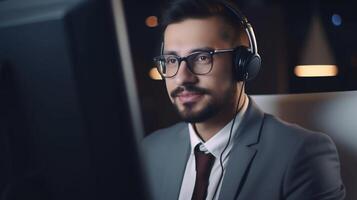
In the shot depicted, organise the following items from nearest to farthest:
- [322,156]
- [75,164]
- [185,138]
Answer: [75,164] → [322,156] → [185,138]

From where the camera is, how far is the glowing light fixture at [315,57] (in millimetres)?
797

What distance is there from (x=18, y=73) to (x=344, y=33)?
544 mm

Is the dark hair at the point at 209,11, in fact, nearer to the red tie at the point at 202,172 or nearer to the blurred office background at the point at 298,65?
the blurred office background at the point at 298,65

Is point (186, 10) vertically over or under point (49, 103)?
over

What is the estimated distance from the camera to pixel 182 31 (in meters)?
0.79

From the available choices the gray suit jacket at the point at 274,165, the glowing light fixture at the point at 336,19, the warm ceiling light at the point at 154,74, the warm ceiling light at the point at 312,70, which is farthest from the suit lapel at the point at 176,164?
the glowing light fixture at the point at 336,19

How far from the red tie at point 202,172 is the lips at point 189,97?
0.10 meters

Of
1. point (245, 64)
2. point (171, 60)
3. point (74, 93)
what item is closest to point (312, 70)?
point (245, 64)

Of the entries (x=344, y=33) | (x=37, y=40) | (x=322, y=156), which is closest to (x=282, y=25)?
(x=344, y=33)

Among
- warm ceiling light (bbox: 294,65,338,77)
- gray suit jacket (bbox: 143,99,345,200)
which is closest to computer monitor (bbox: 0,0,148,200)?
gray suit jacket (bbox: 143,99,345,200)

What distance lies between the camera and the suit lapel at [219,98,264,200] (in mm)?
775

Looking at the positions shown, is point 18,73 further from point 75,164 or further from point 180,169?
point 180,169

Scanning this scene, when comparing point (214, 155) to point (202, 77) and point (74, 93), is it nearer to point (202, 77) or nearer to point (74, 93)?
point (202, 77)

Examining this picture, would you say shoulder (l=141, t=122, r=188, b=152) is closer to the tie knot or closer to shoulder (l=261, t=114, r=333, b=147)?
the tie knot
